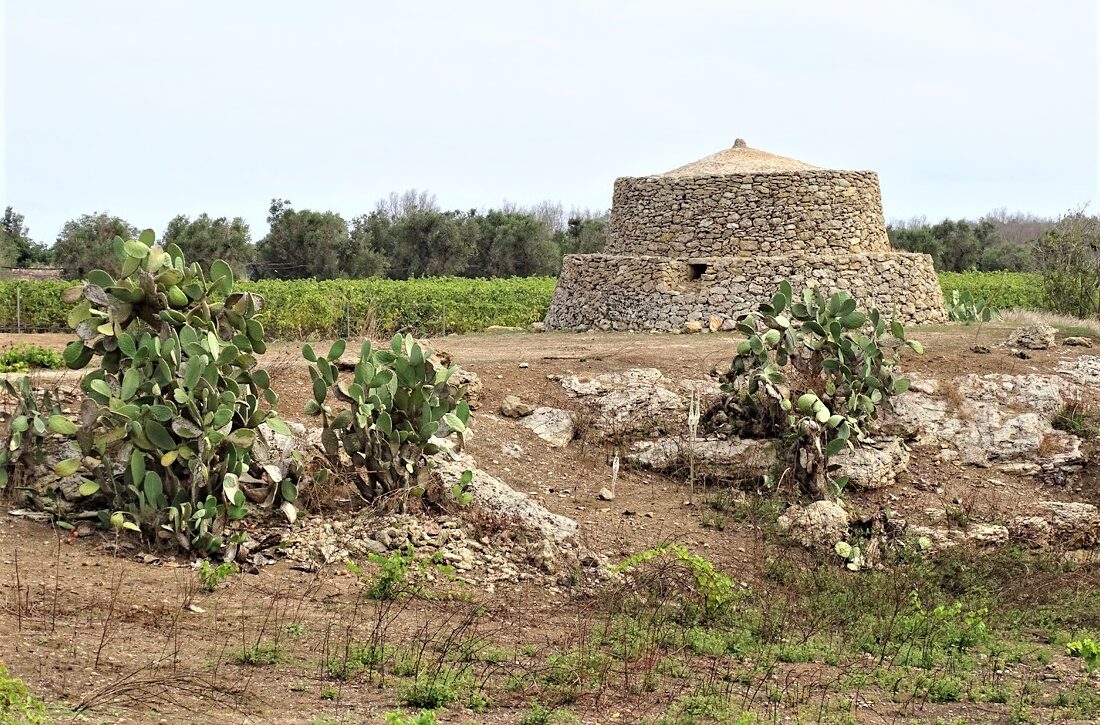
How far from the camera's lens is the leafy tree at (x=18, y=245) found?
42859mm

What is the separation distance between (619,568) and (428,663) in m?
2.51

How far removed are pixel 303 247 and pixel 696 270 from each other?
24474 millimetres

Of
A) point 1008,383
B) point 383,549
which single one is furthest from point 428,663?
point 1008,383

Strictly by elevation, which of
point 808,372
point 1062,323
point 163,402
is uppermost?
point 1062,323

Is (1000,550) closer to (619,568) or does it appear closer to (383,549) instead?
(619,568)

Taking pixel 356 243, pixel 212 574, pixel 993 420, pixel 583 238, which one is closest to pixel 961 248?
pixel 583 238

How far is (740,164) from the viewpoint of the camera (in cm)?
2108

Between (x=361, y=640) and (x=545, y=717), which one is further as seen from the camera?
(x=361, y=640)

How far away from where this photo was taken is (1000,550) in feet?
35.5

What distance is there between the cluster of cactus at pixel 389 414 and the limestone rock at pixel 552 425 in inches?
104

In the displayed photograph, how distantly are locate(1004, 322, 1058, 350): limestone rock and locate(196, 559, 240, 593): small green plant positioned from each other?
1087 centimetres

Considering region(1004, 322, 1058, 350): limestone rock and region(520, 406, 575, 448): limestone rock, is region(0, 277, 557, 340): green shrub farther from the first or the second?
region(1004, 322, 1058, 350): limestone rock

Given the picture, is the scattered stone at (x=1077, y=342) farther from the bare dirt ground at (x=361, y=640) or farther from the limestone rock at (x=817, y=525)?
the limestone rock at (x=817, y=525)

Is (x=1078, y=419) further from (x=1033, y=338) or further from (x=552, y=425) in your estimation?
(x=552, y=425)
